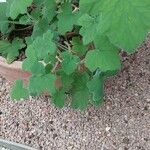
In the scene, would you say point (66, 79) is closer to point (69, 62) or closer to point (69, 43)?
point (69, 62)

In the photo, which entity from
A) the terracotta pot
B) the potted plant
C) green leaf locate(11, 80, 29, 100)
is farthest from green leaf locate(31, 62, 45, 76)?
the terracotta pot

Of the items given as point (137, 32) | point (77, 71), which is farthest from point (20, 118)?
point (137, 32)

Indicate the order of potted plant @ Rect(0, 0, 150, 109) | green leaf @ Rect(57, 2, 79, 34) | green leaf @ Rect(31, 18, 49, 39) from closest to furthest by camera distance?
1. potted plant @ Rect(0, 0, 150, 109)
2. green leaf @ Rect(57, 2, 79, 34)
3. green leaf @ Rect(31, 18, 49, 39)

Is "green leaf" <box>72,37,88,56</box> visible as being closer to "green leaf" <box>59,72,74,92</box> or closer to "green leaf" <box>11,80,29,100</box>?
"green leaf" <box>59,72,74,92</box>

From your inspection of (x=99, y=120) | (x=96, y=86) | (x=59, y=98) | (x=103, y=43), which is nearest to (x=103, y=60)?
(x=103, y=43)

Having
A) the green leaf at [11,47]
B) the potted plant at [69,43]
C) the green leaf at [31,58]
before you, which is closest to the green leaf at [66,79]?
the potted plant at [69,43]

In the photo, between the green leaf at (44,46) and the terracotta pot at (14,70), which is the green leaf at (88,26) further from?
the terracotta pot at (14,70)

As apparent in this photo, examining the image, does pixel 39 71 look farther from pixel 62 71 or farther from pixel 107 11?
pixel 107 11
